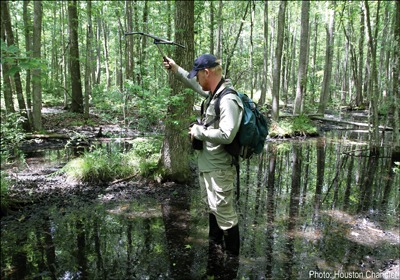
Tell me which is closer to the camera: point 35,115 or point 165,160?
point 165,160

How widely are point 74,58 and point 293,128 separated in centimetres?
1213

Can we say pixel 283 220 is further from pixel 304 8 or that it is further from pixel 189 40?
pixel 304 8

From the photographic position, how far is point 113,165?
721cm

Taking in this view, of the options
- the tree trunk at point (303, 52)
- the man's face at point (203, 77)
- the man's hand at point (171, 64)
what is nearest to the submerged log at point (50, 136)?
the man's hand at point (171, 64)

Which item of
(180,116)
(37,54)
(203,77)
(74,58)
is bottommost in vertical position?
(180,116)

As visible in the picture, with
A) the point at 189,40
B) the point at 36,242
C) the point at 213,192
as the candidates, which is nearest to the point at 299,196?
the point at 213,192

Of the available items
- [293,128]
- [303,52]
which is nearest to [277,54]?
[303,52]

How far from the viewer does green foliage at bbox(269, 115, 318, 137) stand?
49.5 ft

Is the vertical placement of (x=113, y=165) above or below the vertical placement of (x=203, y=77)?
below

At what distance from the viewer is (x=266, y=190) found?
7.07 metres

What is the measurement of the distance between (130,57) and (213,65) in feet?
55.6

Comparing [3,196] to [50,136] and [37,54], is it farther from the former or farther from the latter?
[50,136]

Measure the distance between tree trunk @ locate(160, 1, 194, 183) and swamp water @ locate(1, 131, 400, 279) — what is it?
480mm

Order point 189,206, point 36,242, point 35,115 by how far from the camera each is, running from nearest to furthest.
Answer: point 36,242
point 189,206
point 35,115
